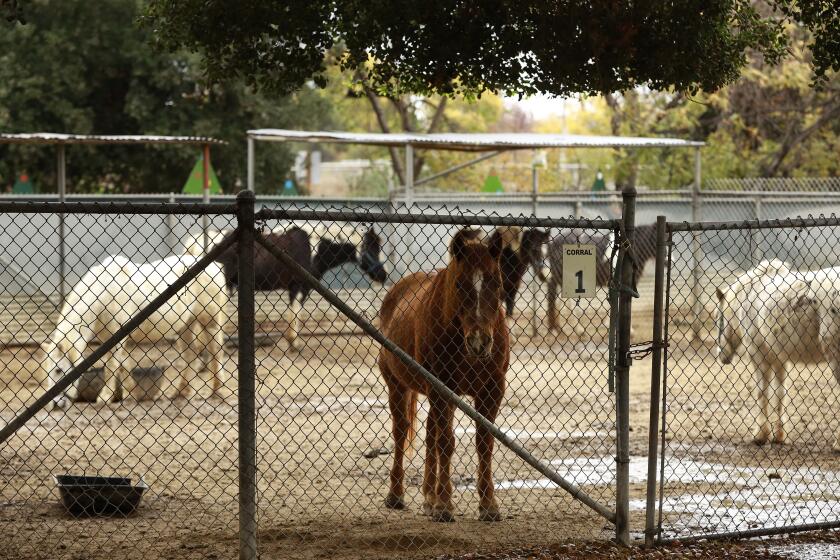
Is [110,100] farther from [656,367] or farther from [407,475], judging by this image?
[656,367]

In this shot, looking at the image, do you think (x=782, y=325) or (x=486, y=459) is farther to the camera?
(x=782, y=325)

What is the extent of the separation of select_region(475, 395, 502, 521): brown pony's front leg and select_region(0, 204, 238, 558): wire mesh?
1445 mm

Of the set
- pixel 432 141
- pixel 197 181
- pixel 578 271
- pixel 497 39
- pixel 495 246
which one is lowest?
pixel 578 271

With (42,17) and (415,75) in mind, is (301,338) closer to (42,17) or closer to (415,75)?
(415,75)

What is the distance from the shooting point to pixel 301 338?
56.6 ft

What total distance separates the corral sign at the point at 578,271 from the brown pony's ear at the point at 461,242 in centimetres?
54

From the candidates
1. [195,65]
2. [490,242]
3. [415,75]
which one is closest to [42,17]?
[195,65]

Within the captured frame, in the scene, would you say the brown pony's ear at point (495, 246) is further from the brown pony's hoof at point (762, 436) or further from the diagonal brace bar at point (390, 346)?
the brown pony's hoof at point (762, 436)

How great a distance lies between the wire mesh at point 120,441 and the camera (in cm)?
639

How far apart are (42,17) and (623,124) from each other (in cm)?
1438

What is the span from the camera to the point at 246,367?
5.22m

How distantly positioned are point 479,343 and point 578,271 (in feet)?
2.06

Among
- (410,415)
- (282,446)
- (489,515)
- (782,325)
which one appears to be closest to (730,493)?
(489,515)

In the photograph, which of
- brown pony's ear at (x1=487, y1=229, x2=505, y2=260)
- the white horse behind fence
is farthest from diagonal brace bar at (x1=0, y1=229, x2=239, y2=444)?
the white horse behind fence
